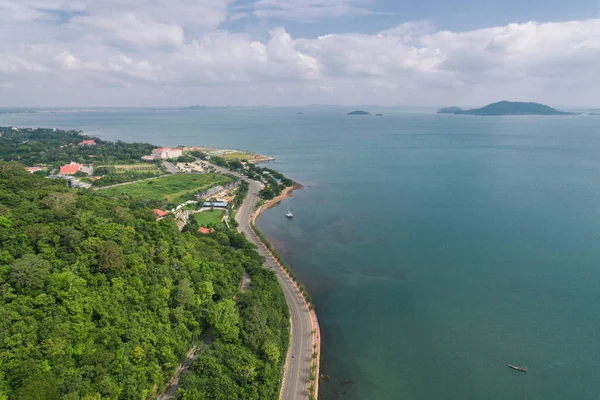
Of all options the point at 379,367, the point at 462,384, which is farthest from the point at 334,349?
the point at 462,384

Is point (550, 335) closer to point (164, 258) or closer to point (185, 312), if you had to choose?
point (185, 312)

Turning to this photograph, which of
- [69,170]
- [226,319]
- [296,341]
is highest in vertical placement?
[69,170]

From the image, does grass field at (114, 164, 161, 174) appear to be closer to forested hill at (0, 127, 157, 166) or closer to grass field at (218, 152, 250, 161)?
forested hill at (0, 127, 157, 166)

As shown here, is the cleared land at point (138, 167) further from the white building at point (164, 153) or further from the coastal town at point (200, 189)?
the white building at point (164, 153)

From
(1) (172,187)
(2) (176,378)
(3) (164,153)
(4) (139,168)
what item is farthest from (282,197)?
(2) (176,378)

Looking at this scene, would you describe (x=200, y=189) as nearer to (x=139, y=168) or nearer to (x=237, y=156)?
(x=139, y=168)
